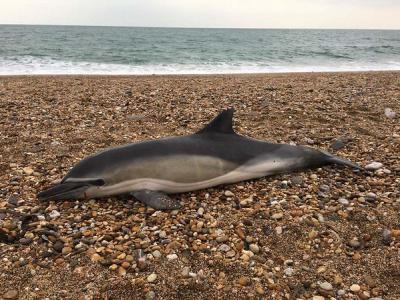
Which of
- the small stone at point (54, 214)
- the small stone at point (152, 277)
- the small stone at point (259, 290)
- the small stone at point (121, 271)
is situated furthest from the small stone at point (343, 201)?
the small stone at point (54, 214)

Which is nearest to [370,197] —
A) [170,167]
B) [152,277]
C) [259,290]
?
[259,290]

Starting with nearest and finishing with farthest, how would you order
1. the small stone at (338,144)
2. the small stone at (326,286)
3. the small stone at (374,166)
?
the small stone at (326,286), the small stone at (374,166), the small stone at (338,144)

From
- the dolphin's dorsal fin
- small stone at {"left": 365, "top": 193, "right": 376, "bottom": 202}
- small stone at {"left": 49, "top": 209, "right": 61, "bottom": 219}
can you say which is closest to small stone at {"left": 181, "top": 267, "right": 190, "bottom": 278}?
small stone at {"left": 49, "top": 209, "right": 61, "bottom": 219}

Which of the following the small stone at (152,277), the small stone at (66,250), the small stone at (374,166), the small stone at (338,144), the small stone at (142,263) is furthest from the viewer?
the small stone at (338,144)

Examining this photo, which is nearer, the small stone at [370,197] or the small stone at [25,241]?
the small stone at [25,241]

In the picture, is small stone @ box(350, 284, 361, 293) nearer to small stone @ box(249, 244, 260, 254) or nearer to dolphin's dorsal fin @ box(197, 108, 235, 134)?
small stone @ box(249, 244, 260, 254)

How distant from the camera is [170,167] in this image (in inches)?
216

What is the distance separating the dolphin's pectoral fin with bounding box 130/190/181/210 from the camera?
5.12 m

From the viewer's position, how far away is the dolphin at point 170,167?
5.31 meters

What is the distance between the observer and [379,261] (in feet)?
13.5

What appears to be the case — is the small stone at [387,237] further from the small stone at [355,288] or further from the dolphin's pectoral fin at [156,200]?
the dolphin's pectoral fin at [156,200]

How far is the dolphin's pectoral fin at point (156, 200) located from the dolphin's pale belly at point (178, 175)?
4.4 inches

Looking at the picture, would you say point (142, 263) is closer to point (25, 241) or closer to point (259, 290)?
point (259, 290)

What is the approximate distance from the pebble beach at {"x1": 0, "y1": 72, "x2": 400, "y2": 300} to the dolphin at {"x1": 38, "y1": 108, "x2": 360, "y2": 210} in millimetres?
153
